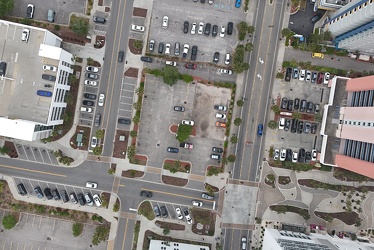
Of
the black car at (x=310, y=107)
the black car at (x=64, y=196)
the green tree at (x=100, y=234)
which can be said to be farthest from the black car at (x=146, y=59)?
the green tree at (x=100, y=234)

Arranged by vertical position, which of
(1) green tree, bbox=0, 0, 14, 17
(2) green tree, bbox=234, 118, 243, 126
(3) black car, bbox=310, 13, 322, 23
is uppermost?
(3) black car, bbox=310, 13, 322, 23

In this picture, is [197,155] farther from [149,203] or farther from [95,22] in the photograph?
[95,22]

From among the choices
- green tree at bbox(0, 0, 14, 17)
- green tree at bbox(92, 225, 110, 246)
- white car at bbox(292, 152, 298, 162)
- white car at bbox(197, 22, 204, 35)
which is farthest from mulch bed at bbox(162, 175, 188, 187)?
green tree at bbox(0, 0, 14, 17)

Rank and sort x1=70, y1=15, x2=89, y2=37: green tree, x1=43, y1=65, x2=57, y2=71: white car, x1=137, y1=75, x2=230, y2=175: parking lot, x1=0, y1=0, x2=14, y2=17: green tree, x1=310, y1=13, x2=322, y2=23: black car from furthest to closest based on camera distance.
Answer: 1. x1=310, y1=13, x2=322, y2=23: black car
2. x1=137, y1=75, x2=230, y2=175: parking lot
3. x1=70, y1=15, x2=89, y2=37: green tree
4. x1=0, y1=0, x2=14, y2=17: green tree
5. x1=43, y1=65, x2=57, y2=71: white car

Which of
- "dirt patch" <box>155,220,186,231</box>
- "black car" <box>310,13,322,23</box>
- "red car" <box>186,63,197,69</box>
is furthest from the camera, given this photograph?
"black car" <box>310,13,322,23</box>

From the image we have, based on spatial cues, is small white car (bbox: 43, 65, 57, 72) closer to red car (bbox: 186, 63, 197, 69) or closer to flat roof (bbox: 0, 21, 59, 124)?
flat roof (bbox: 0, 21, 59, 124)

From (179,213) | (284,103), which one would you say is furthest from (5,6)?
(284,103)
